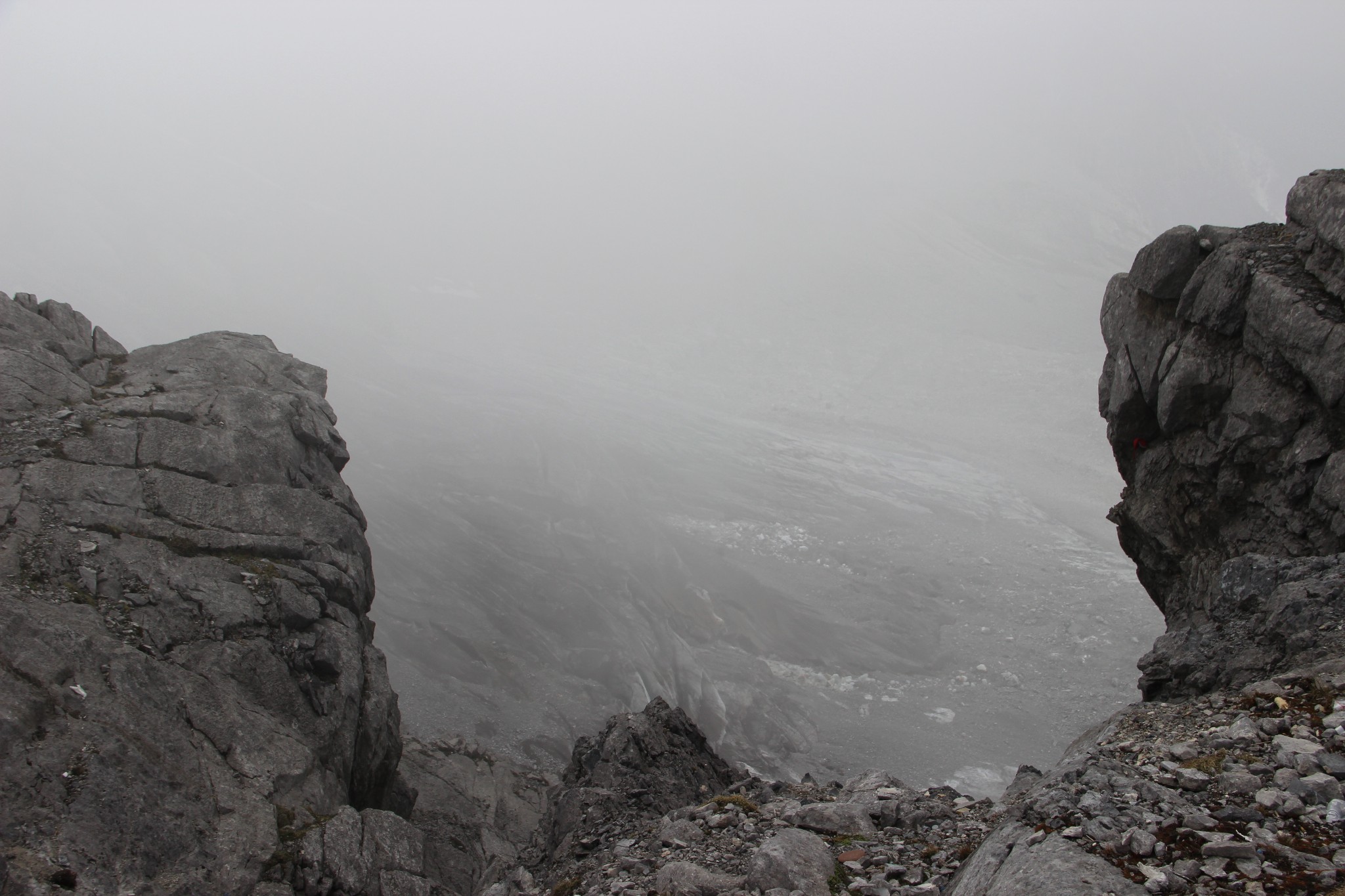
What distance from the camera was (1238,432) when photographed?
1165 centimetres

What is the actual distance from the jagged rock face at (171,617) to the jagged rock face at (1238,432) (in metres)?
13.1

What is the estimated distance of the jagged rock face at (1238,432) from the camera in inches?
390

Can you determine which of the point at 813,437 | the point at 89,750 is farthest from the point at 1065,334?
the point at 89,750

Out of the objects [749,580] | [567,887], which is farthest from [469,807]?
[749,580]

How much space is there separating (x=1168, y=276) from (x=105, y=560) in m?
18.2

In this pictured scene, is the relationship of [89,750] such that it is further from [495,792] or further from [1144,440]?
[1144,440]

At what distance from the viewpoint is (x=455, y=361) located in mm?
75250

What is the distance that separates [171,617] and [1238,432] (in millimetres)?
17052

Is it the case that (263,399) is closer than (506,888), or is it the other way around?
(506,888)

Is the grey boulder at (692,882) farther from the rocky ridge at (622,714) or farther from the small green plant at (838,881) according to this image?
the small green plant at (838,881)

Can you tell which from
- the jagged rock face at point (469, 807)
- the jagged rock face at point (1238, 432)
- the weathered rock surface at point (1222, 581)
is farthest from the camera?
the jagged rock face at point (469, 807)

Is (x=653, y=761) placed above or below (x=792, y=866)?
below

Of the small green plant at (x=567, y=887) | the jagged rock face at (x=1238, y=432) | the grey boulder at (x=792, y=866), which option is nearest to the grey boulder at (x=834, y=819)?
the grey boulder at (x=792, y=866)

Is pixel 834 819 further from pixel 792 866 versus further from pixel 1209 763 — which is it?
pixel 1209 763
